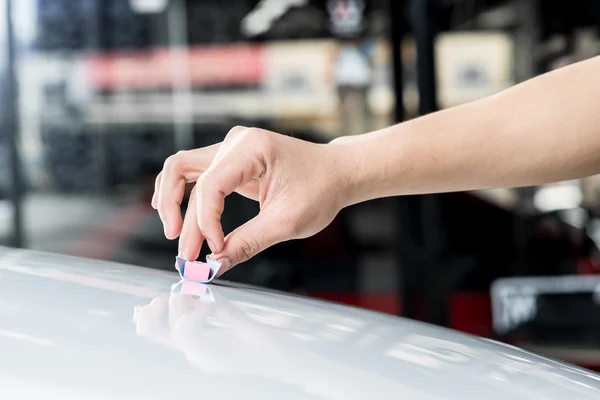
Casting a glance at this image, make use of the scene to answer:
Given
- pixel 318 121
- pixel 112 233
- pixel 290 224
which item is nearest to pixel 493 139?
pixel 290 224

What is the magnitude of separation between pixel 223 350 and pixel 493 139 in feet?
1.58

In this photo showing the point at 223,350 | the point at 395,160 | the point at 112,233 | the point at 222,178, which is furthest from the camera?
the point at 112,233

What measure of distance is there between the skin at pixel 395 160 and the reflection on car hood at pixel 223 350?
11 centimetres

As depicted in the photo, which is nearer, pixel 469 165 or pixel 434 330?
pixel 434 330

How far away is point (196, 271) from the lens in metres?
0.76

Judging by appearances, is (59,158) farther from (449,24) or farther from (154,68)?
(449,24)

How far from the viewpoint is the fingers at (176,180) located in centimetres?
82

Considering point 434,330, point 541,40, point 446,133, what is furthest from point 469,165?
point 541,40

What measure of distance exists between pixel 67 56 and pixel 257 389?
382 centimetres

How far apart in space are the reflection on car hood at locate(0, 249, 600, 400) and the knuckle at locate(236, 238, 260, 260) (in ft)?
0.18

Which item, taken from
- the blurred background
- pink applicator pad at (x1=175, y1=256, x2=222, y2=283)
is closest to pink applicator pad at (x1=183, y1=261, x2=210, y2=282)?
pink applicator pad at (x1=175, y1=256, x2=222, y2=283)

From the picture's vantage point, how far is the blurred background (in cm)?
368

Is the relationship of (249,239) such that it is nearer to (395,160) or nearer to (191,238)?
(191,238)

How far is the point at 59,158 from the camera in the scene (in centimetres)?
407
